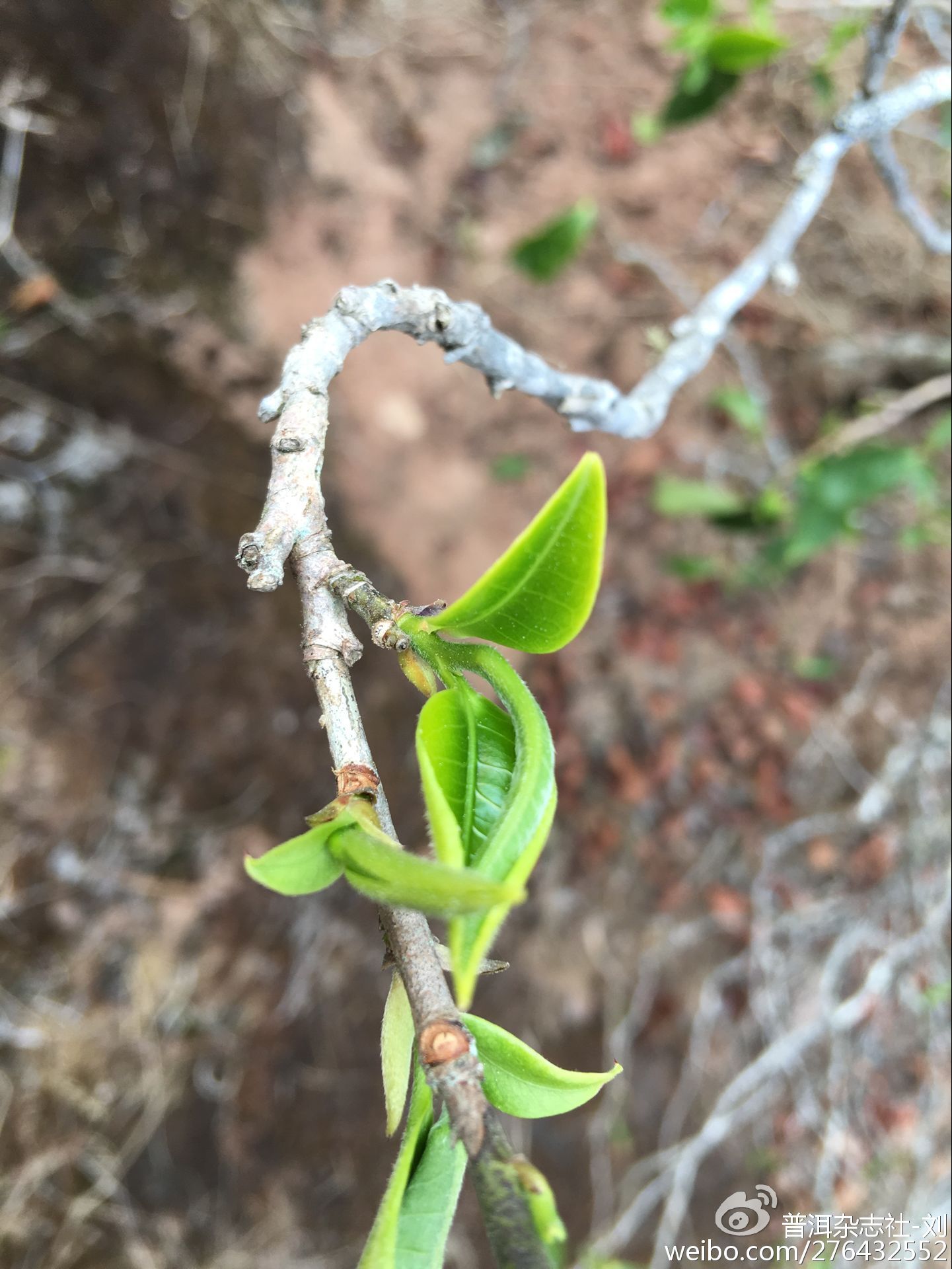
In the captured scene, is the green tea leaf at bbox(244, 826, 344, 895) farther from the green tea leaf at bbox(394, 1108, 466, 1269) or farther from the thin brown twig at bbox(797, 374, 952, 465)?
the thin brown twig at bbox(797, 374, 952, 465)

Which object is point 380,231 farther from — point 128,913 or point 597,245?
point 128,913

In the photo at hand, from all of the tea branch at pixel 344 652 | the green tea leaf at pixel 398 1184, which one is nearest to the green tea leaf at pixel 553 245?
the tea branch at pixel 344 652

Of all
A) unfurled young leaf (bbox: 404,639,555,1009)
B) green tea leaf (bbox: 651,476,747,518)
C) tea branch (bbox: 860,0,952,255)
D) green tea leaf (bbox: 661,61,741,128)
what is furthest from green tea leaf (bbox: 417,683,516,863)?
green tea leaf (bbox: 661,61,741,128)

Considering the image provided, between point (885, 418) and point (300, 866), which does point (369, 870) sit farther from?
point (885, 418)

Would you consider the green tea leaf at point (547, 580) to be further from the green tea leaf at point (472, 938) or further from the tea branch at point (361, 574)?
the green tea leaf at point (472, 938)

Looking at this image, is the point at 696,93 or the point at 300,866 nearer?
the point at 300,866

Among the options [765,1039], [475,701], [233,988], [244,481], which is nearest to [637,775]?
[765,1039]

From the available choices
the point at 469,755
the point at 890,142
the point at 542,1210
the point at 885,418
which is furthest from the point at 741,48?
the point at 542,1210
